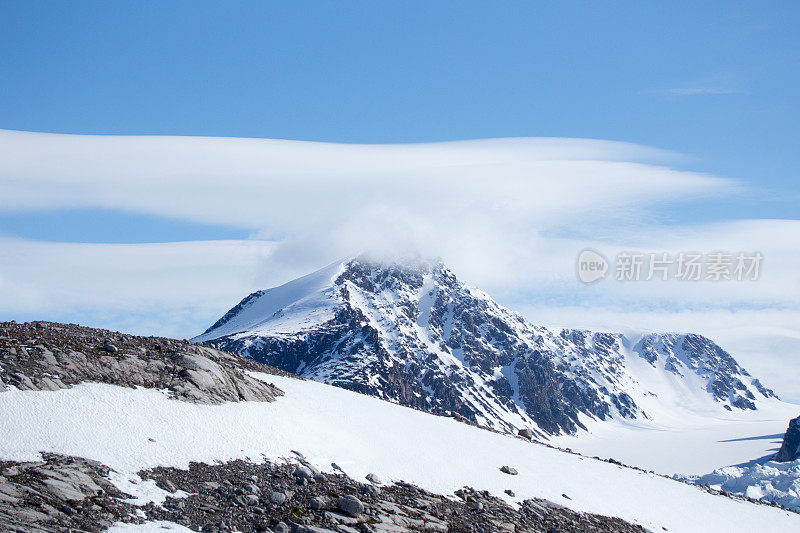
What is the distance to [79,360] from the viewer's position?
30.5 meters

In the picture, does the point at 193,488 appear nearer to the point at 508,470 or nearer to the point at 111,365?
the point at 111,365

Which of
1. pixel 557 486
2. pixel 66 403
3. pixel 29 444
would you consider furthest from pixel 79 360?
pixel 557 486

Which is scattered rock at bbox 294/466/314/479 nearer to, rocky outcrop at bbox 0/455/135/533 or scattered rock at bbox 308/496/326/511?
scattered rock at bbox 308/496/326/511

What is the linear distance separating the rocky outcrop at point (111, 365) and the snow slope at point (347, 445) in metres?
0.85

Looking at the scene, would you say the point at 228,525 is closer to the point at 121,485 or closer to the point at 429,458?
the point at 121,485

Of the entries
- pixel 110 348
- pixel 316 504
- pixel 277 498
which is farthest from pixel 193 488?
pixel 110 348

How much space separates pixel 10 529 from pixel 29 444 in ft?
20.2

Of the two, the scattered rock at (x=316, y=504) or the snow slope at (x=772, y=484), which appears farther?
the snow slope at (x=772, y=484)

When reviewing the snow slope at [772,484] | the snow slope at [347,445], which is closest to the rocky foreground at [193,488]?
the snow slope at [347,445]

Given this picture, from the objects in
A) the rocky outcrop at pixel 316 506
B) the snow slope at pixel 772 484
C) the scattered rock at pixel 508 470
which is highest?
the scattered rock at pixel 508 470

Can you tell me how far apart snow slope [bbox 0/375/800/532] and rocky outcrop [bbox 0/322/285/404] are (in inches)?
33.4

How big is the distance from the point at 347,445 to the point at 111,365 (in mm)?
12116

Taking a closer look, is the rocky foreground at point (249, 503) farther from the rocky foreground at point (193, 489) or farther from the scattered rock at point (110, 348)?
the scattered rock at point (110, 348)

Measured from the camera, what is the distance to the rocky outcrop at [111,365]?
2838cm
